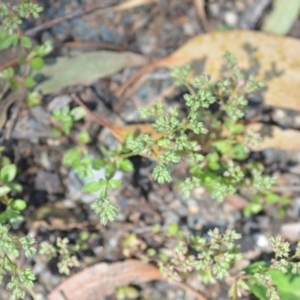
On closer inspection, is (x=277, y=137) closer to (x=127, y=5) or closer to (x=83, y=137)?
(x=83, y=137)

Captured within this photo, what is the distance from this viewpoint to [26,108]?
141 inches

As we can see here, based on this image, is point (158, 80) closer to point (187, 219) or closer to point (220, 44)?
point (220, 44)

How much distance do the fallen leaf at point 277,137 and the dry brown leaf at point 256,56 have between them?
160 millimetres

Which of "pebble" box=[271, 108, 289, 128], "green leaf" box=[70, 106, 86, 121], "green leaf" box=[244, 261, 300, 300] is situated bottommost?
"green leaf" box=[244, 261, 300, 300]

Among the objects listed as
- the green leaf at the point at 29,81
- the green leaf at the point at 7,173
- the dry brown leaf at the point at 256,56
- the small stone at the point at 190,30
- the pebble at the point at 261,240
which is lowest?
the pebble at the point at 261,240

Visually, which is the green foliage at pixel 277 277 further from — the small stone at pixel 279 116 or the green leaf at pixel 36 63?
the green leaf at pixel 36 63

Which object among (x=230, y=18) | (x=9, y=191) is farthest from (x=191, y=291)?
(x=230, y=18)

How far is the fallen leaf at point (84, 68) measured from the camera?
360 centimetres

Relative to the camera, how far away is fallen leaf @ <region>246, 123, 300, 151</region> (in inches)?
140

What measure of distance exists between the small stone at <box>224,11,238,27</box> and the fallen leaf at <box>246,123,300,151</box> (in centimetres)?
71

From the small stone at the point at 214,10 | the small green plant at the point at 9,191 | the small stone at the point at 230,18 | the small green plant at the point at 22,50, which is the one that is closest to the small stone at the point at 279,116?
the small stone at the point at 230,18

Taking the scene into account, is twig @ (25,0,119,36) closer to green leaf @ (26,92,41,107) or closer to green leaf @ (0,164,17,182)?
green leaf @ (26,92,41,107)

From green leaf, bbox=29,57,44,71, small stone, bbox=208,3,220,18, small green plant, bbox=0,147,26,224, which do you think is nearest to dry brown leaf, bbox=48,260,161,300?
small green plant, bbox=0,147,26,224

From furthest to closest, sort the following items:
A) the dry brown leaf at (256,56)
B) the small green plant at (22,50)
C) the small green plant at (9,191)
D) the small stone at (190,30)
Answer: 1. the small stone at (190,30)
2. the dry brown leaf at (256,56)
3. the small green plant at (9,191)
4. the small green plant at (22,50)
